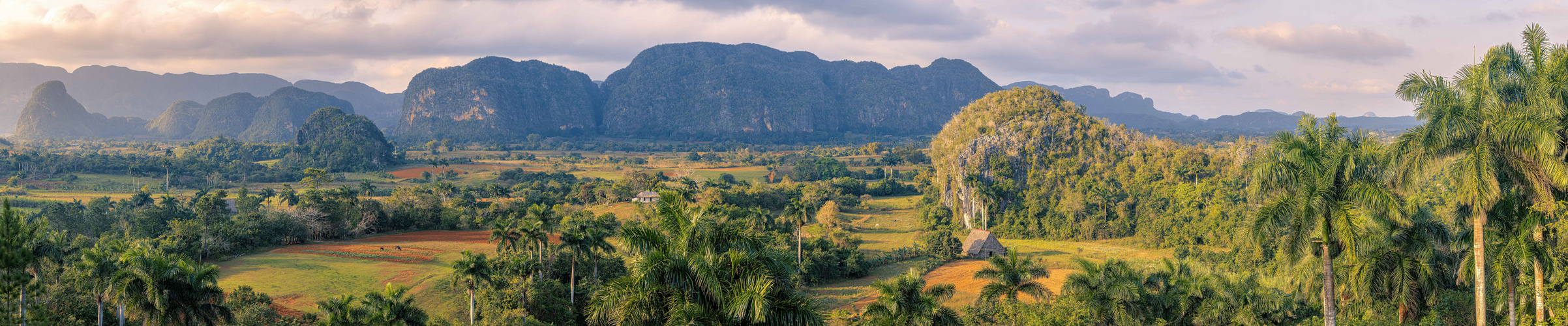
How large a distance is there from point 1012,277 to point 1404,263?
9.14 meters

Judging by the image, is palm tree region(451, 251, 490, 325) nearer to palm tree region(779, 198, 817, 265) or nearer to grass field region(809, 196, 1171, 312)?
grass field region(809, 196, 1171, 312)

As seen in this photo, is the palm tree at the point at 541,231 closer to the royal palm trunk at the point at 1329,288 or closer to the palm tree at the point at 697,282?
the palm tree at the point at 697,282

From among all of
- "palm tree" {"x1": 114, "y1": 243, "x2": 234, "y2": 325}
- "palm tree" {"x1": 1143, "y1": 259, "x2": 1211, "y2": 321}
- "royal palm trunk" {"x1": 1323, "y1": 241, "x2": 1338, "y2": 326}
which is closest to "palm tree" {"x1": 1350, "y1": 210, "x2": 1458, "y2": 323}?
"royal palm trunk" {"x1": 1323, "y1": 241, "x2": 1338, "y2": 326}

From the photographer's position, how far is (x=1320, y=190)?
14539 millimetres

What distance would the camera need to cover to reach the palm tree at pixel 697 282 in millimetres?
9648

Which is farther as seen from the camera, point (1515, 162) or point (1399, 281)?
point (1399, 281)

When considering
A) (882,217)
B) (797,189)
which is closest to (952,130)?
(882,217)

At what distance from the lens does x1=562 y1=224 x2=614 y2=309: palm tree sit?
2905cm

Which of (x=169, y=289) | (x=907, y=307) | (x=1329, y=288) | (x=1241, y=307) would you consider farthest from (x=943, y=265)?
(x=169, y=289)

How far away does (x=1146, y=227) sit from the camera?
168ft

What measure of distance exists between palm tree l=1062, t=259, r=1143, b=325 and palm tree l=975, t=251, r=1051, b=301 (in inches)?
40.4

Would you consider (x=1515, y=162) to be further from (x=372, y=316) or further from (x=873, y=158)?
(x=873, y=158)

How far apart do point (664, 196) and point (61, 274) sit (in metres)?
26.8

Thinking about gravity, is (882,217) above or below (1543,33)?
below
